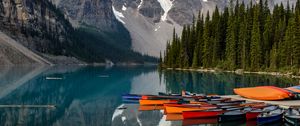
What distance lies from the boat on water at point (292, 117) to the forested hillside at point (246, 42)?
51.1 metres

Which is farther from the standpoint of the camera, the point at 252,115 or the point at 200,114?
the point at 200,114

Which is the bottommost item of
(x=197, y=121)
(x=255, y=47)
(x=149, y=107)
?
(x=197, y=121)

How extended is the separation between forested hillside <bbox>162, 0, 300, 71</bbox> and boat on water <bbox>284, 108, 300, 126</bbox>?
168 feet

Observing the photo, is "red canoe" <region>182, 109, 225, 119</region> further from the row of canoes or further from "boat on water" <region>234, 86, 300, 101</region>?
"boat on water" <region>234, 86, 300, 101</region>

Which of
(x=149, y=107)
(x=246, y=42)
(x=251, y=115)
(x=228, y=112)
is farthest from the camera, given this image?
(x=246, y=42)

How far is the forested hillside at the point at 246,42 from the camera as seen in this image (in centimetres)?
8488

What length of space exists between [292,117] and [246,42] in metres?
76.1

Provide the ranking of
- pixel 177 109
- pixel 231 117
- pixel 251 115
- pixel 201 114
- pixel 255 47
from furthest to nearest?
pixel 255 47, pixel 177 109, pixel 201 114, pixel 251 115, pixel 231 117

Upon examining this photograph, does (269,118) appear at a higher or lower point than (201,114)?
lower

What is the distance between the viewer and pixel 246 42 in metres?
99.9

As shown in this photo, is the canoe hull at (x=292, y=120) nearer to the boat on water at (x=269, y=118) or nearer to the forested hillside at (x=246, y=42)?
the boat on water at (x=269, y=118)

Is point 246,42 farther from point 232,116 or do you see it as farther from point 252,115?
point 232,116

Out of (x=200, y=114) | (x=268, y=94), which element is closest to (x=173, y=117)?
(x=200, y=114)

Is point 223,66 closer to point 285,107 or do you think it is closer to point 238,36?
point 238,36
